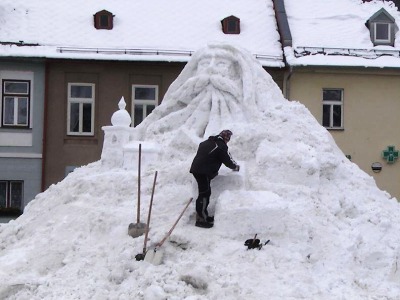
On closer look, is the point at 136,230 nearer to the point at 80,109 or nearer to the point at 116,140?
the point at 116,140

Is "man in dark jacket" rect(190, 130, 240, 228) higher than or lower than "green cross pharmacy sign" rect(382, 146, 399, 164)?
lower

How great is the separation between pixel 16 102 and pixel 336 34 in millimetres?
8806

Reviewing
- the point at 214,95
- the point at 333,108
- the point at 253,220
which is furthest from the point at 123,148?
the point at 333,108

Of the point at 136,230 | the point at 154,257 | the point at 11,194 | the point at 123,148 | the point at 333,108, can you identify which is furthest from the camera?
the point at 333,108

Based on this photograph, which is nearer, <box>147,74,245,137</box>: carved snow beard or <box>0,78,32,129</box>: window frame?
<box>147,74,245,137</box>: carved snow beard

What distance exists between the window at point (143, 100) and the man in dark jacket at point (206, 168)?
10265 millimetres

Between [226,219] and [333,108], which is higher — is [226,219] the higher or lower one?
the lower one

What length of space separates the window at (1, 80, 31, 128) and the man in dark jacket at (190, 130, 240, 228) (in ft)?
35.7

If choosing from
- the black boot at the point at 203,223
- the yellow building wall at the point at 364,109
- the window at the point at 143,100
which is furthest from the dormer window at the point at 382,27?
the black boot at the point at 203,223

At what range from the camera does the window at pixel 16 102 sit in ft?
60.0

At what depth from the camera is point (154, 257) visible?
7.68 metres

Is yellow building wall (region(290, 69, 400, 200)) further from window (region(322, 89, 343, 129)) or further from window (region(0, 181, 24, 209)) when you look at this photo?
window (region(0, 181, 24, 209))

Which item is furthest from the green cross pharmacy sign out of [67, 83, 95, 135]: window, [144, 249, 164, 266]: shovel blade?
[144, 249, 164, 266]: shovel blade

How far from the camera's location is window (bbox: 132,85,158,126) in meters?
18.6
